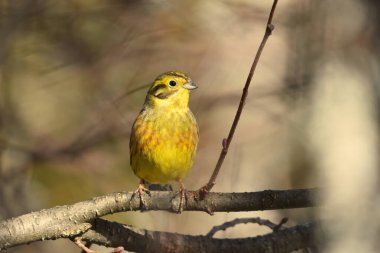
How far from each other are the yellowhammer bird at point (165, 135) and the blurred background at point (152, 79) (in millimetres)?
229

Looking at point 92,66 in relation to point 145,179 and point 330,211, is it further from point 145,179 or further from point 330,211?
point 330,211

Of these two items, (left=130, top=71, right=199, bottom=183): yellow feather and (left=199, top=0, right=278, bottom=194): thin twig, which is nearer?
(left=199, top=0, right=278, bottom=194): thin twig

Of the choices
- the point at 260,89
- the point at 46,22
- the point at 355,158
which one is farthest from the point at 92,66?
the point at 355,158

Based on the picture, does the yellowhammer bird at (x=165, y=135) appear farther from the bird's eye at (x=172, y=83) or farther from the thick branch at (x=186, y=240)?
the thick branch at (x=186, y=240)

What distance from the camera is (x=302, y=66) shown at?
12.5 feet

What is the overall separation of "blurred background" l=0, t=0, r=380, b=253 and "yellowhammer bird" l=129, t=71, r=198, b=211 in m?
0.23

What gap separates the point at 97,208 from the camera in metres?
3.16

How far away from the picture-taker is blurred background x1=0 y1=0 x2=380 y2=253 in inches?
121

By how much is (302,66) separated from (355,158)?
4.50 ft

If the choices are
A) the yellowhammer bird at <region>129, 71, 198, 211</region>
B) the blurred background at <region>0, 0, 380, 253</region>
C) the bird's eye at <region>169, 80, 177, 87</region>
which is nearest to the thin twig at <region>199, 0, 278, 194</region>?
the blurred background at <region>0, 0, 380, 253</region>

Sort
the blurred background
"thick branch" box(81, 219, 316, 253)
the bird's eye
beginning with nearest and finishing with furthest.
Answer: the blurred background < "thick branch" box(81, 219, 316, 253) < the bird's eye

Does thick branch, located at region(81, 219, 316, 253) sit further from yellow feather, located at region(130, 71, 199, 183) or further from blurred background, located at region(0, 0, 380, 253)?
yellow feather, located at region(130, 71, 199, 183)

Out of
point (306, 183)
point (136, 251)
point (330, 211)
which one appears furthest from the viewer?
point (306, 183)

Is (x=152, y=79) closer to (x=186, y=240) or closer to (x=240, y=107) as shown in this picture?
(x=186, y=240)
